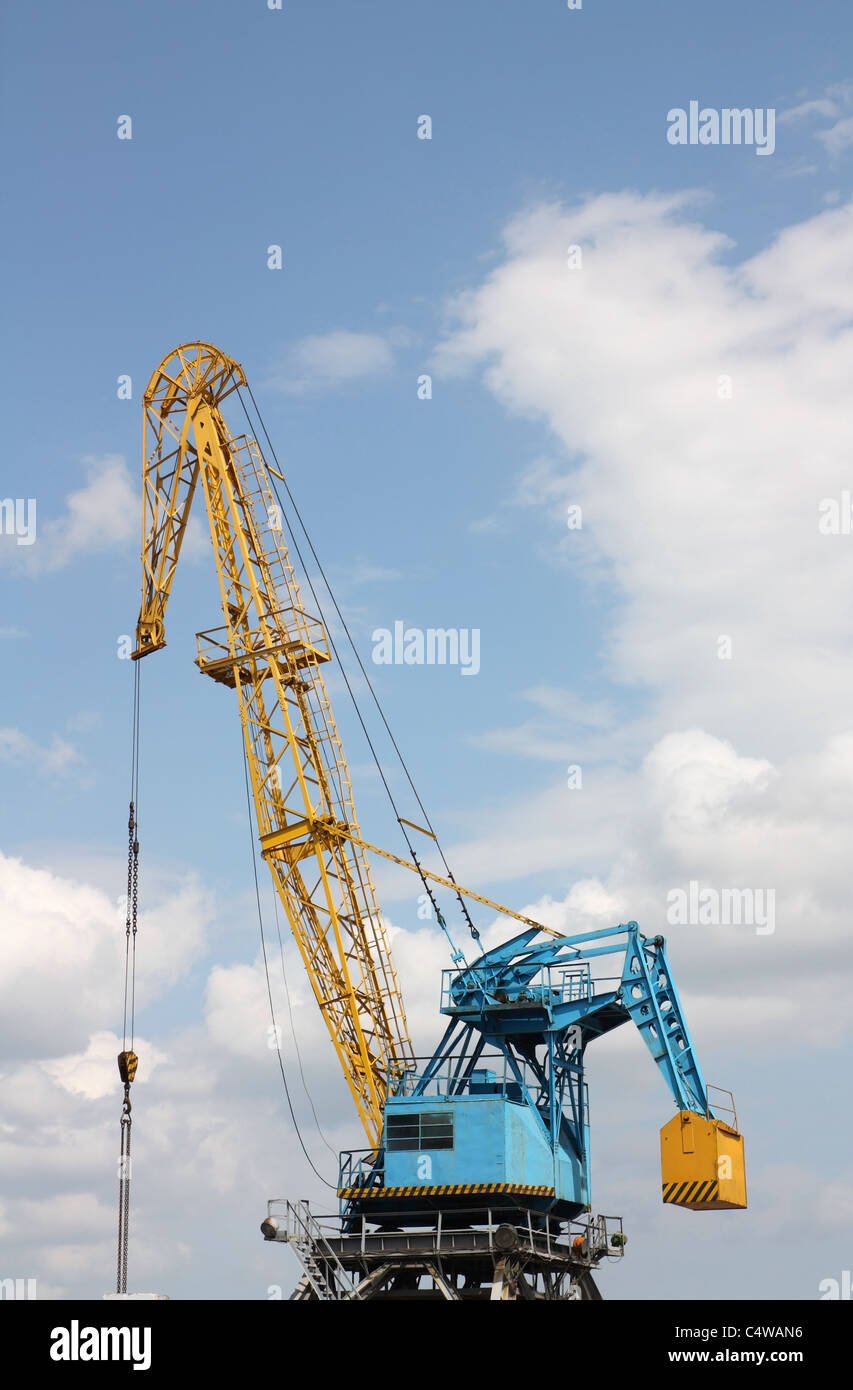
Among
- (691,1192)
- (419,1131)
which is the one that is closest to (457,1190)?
(419,1131)

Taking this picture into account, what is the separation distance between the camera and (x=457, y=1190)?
1640 inches

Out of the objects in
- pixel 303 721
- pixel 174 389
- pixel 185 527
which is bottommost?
pixel 303 721

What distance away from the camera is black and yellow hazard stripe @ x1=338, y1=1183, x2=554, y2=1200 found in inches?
1629

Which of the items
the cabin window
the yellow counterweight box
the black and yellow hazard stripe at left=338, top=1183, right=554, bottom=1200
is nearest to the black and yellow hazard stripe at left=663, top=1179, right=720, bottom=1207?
the yellow counterweight box

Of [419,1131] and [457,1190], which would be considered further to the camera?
[419,1131]

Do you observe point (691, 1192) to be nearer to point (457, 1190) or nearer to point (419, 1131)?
point (457, 1190)

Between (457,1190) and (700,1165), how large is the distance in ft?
21.6

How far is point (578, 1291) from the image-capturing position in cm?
4469

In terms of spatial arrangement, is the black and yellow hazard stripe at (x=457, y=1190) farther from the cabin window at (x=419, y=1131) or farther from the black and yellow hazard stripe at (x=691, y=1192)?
the black and yellow hazard stripe at (x=691, y=1192)

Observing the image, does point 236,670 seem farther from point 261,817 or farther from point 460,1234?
point 460,1234
